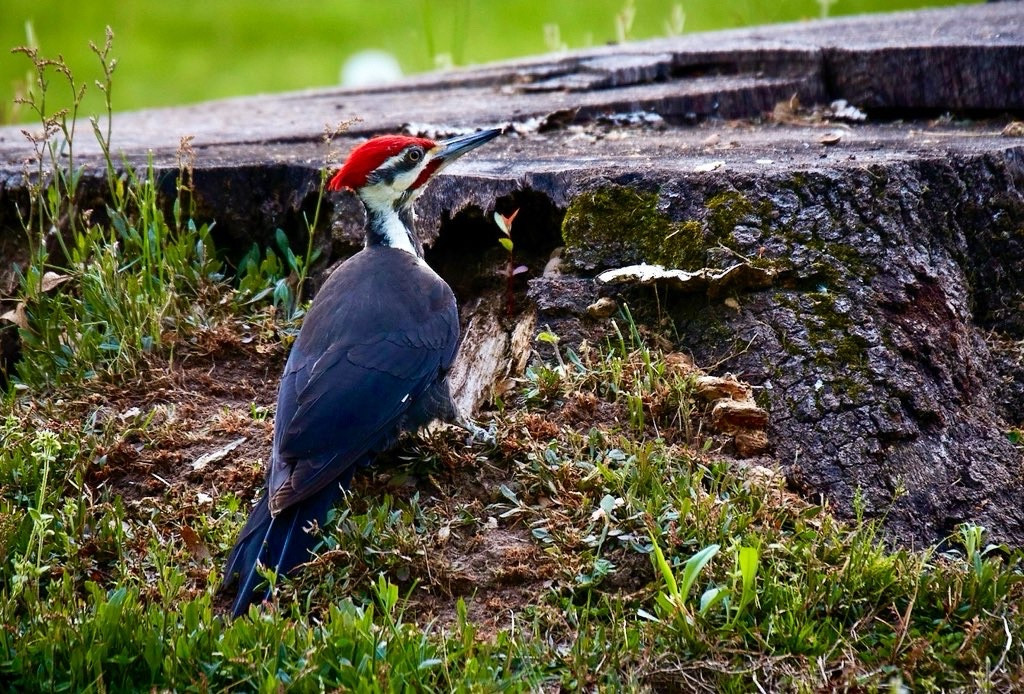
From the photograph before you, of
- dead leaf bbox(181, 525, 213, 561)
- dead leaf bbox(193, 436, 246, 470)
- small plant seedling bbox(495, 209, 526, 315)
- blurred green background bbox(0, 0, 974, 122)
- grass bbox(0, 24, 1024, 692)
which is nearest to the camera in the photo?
grass bbox(0, 24, 1024, 692)

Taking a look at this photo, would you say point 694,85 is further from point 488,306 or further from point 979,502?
point 979,502

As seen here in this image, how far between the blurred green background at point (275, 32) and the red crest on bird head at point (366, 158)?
19.6ft

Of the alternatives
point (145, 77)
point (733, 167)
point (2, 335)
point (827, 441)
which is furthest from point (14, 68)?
point (827, 441)

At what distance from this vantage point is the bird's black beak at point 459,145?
4.22m

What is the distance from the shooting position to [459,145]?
167 inches

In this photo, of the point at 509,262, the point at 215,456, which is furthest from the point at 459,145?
the point at 215,456

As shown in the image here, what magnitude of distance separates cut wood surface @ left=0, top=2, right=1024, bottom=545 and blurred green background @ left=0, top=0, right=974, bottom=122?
5195mm

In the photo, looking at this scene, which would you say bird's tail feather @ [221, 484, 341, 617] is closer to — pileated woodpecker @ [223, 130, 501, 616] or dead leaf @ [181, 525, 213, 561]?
pileated woodpecker @ [223, 130, 501, 616]

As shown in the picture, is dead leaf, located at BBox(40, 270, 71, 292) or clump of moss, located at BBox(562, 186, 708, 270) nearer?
clump of moss, located at BBox(562, 186, 708, 270)

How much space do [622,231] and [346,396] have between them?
104cm

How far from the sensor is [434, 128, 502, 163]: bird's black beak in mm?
4219

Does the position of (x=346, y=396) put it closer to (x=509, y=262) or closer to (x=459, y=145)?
Result: (x=509, y=262)

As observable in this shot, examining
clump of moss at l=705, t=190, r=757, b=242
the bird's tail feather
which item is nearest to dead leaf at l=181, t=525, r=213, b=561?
the bird's tail feather

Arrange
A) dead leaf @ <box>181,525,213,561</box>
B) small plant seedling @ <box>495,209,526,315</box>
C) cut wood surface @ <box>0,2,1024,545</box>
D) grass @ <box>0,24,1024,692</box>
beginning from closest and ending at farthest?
grass @ <box>0,24,1024,692</box>
dead leaf @ <box>181,525,213,561</box>
cut wood surface @ <box>0,2,1024,545</box>
small plant seedling @ <box>495,209,526,315</box>
